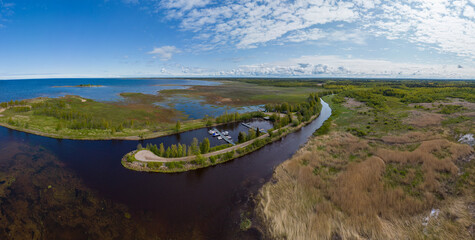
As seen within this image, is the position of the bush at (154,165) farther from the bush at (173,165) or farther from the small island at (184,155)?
the bush at (173,165)

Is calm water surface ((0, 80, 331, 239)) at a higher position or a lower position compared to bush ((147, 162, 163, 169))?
lower

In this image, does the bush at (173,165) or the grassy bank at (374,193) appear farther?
the bush at (173,165)

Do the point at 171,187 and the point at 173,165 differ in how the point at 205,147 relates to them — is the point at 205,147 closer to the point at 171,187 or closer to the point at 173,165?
the point at 173,165

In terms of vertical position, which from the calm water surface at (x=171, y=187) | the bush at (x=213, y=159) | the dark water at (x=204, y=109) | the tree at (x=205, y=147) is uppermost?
the dark water at (x=204, y=109)

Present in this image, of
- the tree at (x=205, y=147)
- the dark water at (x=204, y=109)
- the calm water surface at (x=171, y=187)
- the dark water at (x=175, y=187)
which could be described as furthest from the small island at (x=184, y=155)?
the dark water at (x=204, y=109)

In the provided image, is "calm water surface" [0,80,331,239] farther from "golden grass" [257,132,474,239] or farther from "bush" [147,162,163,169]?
"golden grass" [257,132,474,239]

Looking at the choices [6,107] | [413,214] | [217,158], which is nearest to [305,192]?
[413,214]

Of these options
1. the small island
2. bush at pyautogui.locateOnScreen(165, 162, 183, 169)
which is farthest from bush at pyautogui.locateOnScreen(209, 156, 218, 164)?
bush at pyautogui.locateOnScreen(165, 162, 183, 169)
